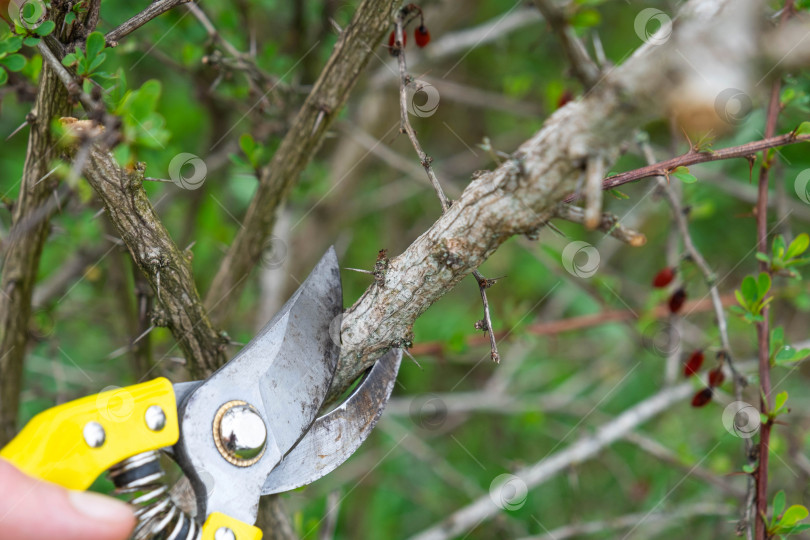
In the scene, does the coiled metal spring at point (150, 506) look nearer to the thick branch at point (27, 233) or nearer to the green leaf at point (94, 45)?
the thick branch at point (27, 233)

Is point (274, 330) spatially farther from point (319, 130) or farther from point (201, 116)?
point (201, 116)

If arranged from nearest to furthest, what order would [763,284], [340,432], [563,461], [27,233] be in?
1. [340,432]
2. [763,284]
3. [27,233]
4. [563,461]

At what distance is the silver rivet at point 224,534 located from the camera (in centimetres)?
148

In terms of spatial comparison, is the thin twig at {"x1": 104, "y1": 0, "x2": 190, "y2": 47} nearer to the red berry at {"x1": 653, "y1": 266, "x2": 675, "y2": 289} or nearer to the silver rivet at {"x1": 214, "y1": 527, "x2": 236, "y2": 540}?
the silver rivet at {"x1": 214, "y1": 527, "x2": 236, "y2": 540}

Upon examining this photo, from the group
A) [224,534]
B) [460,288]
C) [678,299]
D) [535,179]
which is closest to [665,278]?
[678,299]

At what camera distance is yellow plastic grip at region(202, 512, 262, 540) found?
1.49m

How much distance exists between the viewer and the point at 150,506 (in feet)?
5.02

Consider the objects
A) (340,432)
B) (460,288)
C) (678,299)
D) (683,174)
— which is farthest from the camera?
(460,288)

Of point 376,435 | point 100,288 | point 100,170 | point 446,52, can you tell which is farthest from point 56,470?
point 376,435

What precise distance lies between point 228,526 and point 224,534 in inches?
0.7

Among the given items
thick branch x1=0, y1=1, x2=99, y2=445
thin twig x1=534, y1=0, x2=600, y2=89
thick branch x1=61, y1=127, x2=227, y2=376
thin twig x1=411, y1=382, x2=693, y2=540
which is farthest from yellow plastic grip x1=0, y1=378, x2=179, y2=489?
thin twig x1=411, y1=382, x2=693, y2=540

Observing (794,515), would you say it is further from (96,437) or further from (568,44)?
(96,437)

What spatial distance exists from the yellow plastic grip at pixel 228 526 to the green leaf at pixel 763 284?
1.39 meters

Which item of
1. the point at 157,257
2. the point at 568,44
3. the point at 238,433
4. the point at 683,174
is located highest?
the point at 568,44
